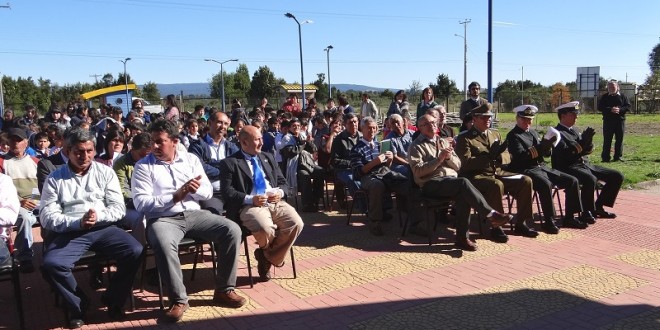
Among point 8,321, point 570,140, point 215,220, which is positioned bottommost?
point 8,321

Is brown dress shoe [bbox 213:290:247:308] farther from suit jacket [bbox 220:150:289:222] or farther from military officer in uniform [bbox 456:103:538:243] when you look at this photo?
military officer in uniform [bbox 456:103:538:243]

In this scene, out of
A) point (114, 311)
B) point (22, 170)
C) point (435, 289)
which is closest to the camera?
point (114, 311)

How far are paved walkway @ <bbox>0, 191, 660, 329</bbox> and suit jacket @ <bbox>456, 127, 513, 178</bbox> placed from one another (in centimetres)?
83

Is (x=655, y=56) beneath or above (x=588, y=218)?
above

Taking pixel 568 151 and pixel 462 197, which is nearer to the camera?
pixel 462 197

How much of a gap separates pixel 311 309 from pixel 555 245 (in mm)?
3144

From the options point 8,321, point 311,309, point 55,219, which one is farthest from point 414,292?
point 8,321

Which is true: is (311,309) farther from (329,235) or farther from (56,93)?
(56,93)

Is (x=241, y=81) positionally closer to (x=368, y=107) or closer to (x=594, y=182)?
(x=368, y=107)

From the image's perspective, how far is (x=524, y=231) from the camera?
6.38 m

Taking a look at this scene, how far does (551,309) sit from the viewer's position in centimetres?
421

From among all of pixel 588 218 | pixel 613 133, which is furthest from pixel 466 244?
pixel 613 133

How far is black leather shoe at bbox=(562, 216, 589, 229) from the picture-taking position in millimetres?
6672

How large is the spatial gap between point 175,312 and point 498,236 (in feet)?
12.4
